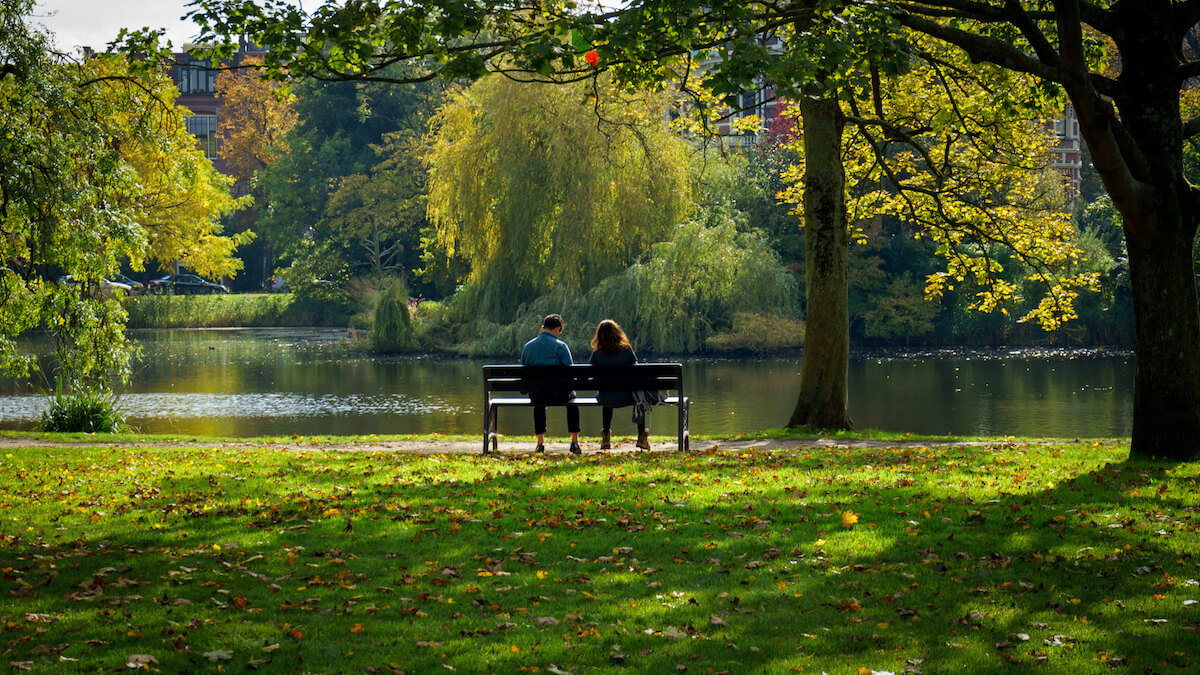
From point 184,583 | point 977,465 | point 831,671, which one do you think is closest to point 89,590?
point 184,583

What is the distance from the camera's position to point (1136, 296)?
388 inches

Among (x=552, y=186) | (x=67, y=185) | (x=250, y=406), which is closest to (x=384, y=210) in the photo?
(x=552, y=186)

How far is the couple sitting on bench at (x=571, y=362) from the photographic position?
462 inches

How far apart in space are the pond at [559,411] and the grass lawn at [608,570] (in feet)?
37.3

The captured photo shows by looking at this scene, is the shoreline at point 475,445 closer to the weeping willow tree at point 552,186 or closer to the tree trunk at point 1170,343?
the tree trunk at point 1170,343

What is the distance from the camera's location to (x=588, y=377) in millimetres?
11578

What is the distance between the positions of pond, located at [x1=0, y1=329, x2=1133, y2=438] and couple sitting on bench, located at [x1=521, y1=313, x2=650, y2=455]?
25.4ft

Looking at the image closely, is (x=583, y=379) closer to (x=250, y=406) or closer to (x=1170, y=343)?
(x=1170, y=343)

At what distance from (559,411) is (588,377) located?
1159cm

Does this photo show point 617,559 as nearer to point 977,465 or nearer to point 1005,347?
point 977,465

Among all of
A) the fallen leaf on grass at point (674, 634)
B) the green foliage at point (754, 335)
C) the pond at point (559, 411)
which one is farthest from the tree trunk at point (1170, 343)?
the green foliage at point (754, 335)

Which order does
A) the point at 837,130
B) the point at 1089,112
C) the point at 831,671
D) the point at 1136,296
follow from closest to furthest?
the point at 831,671, the point at 1089,112, the point at 1136,296, the point at 837,130

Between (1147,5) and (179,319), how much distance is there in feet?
164

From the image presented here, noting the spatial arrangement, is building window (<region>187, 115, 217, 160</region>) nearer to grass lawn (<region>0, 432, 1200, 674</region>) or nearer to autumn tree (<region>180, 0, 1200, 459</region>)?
autumn tree (<region>180, 0, 1200, 459</region>)
